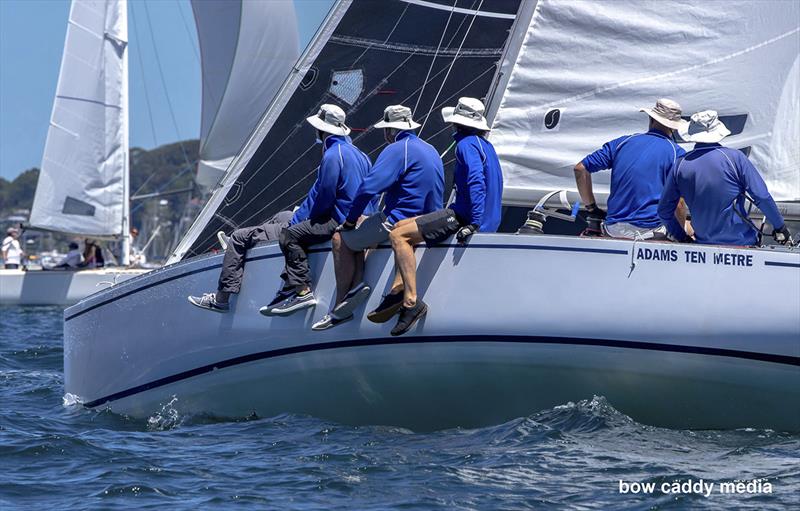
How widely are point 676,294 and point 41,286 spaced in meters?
21.2

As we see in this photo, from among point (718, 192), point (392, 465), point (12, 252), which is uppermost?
point (718, 192)

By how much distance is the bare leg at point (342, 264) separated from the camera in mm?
7527

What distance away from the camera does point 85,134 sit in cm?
2903

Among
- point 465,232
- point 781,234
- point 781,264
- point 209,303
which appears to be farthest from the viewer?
point 209,303

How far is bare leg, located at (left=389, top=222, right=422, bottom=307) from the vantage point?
285 inches

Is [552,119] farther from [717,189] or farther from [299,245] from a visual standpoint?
[299,245]

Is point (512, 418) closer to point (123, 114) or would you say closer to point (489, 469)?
point (489, 469)

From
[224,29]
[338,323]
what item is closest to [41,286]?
[224,29]

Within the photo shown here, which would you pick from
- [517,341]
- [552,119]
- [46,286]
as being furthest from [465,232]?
[46,286]

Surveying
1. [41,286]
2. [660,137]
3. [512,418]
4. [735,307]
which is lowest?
[41,286]

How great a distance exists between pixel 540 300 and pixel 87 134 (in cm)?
2340

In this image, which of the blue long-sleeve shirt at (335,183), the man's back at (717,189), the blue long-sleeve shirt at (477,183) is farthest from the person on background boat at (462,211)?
the man's back at (717,189)

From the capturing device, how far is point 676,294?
6.73 metres

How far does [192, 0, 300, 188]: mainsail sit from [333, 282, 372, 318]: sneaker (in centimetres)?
779
